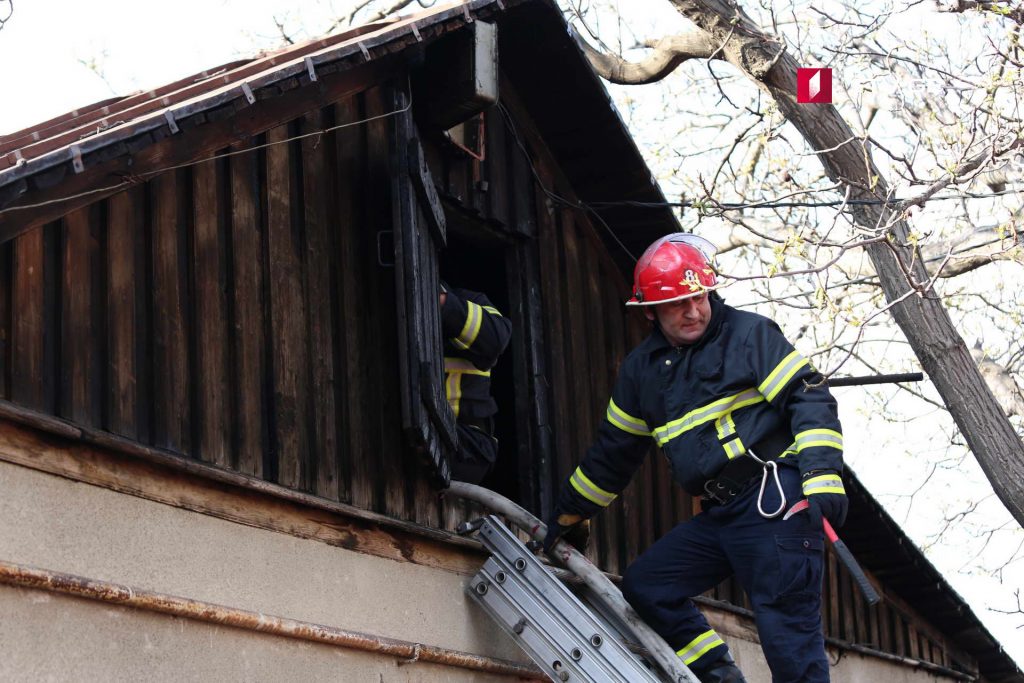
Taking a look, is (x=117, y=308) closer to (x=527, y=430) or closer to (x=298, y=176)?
(x=298, y=176)

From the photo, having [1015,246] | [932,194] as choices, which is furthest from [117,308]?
[1015,246]

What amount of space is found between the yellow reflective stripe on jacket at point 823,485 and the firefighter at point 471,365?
6.51ft

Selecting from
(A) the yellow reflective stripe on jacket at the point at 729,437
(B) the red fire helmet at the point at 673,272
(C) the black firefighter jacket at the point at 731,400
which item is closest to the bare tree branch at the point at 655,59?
(B) the red fire helmet at the point at 673,272

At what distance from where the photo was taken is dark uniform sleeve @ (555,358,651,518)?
639 cm

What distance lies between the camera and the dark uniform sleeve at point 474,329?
22.5 feet

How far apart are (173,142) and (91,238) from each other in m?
0.45

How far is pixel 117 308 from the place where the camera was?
195 inches

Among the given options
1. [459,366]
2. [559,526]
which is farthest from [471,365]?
[559,526]

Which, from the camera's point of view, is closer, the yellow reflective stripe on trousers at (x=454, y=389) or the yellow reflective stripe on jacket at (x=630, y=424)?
the yellow reflective stripe on jacket at (x=630, y=424)

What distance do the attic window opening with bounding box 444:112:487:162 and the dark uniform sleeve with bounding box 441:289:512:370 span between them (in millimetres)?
918

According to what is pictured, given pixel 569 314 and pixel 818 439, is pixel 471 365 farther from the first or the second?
pixel 818 439

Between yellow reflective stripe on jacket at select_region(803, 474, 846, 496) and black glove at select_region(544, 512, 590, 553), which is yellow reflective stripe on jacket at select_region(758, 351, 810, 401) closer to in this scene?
yellow reflective stripe on jacket at select_region(803, 474, 846, 496)

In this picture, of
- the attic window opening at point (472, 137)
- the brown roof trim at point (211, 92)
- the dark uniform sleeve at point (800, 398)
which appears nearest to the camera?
the brown roof trim at point (211, 92)

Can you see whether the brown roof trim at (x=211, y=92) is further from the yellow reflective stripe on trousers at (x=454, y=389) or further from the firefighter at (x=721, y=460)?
the yellow reflective stripe on trousers at (x=454, y=389)
